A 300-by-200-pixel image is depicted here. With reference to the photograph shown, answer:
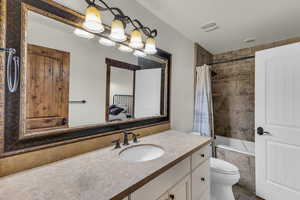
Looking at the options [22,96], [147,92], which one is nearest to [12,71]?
[22,96]

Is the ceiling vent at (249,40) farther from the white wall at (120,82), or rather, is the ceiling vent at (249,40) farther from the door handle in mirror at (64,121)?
the door handle in mirror at (64,121)

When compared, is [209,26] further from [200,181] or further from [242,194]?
[242,194]

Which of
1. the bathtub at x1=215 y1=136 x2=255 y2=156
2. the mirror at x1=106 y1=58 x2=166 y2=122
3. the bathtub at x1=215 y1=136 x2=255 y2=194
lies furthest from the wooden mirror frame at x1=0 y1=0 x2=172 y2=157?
the bathtub at x1=215 y1=136 x2=255 y2=156

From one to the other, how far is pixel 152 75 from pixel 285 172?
1.92 m

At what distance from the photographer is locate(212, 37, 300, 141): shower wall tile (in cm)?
255

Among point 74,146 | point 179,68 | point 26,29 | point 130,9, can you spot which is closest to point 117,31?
point 130,9

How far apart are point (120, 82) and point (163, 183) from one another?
0.89m

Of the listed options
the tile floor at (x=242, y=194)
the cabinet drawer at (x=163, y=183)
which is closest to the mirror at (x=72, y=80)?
the cabinet drawer at (x=163, y=183)

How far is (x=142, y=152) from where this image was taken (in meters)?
1.16

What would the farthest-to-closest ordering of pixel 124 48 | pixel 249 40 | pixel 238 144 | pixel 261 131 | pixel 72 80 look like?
pixel 238 144, pixel 249 40, pixel 261 131, pixel 124 48, pixel 72 80

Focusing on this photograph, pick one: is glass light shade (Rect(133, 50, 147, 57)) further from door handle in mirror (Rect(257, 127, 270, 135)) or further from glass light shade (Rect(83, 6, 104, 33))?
door handle in mirror (Rect(257, 127, 270, 135))

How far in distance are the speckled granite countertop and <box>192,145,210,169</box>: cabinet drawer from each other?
263mm

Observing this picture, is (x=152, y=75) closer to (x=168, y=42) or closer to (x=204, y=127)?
(x=168, y=42)

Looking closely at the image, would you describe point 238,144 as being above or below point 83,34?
below
